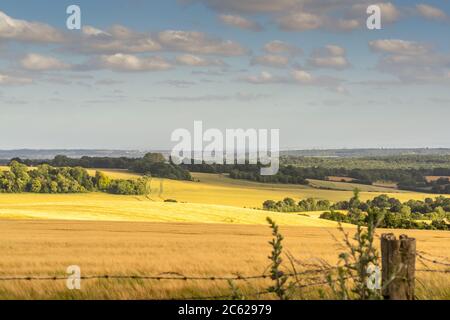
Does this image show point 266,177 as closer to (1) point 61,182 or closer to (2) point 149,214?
(1) point 61,182

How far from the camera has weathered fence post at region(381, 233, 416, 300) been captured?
8.07m

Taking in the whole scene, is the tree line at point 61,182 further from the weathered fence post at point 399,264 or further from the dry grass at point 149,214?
the weathered fence post at point 399,264

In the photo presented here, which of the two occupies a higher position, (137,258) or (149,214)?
(137,258)

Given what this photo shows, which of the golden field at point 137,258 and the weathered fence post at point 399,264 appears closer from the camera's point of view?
the weathered fence post at point 399,264

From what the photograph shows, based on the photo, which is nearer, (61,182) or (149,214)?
(149,214)

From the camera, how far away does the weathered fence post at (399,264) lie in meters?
8.07

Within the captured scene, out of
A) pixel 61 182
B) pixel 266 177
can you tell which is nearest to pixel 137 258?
pixel 61 182

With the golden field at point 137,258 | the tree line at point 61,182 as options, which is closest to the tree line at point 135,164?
the tree line at point 61,182

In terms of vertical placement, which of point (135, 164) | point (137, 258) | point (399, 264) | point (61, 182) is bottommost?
point (61, 182)

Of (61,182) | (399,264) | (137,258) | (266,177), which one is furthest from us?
(266,177)

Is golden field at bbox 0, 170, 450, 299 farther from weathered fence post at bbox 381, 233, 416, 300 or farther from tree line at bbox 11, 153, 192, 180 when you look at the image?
tree line at bbox 11, 153, 192, 180

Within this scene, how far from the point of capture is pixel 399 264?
803cm

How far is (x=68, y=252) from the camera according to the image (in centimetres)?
2025

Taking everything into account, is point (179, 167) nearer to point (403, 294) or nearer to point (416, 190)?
point (416, 190)
